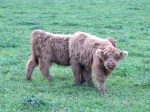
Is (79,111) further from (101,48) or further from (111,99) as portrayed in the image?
(101,48)

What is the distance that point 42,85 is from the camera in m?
10.7

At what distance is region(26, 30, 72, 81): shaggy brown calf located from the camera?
1121 centimetres

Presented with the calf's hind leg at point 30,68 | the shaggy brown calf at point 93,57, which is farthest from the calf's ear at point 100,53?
the calf's hind leg at point 30,68

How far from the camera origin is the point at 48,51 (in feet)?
36.9

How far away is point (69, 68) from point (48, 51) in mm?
1774

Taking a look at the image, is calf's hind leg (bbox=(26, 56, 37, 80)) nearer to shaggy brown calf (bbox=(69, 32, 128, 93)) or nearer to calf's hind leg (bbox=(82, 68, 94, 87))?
shaggy brown calf (bbox=(69, 32, 128, 93))

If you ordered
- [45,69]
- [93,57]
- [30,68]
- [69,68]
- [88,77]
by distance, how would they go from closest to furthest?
1. [93,57]
2. [88,77]
3. [45,69]
4. [30,68]
5. [69,68]

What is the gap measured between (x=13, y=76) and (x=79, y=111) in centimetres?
328

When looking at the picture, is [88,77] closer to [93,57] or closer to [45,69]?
[93,57]

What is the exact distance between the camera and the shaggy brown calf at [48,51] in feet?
36.8

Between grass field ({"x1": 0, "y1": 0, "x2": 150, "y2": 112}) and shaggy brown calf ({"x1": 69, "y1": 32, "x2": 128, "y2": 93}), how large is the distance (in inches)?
11.6

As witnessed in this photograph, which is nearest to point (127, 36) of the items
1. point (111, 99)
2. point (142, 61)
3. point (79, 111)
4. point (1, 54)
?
point (142, 61)

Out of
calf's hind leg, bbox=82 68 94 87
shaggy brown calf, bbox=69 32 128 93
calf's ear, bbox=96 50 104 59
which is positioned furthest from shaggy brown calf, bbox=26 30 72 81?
calf's ear, bbox=96 50 104 59

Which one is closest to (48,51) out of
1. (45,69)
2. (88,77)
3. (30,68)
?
(45,69)
